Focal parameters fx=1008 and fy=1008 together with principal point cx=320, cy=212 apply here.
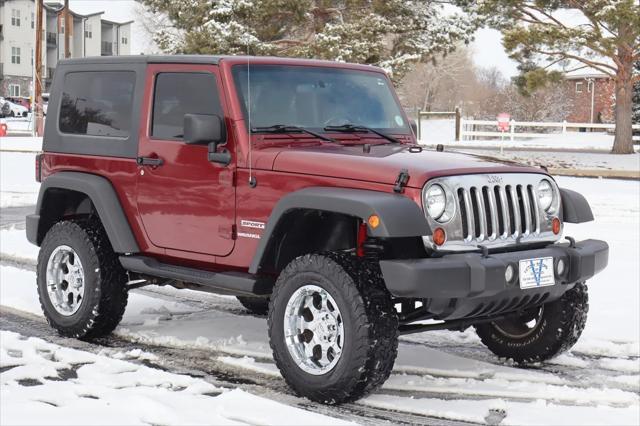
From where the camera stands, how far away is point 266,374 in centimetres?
604

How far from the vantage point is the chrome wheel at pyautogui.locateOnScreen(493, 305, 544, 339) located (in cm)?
646

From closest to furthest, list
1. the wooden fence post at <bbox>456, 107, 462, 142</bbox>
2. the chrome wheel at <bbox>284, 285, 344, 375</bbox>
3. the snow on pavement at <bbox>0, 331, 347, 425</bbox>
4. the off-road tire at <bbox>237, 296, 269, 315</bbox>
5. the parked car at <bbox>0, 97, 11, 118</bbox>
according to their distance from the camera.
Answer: the snow on pavement at <bbox>0, 331, 347, 425</bbox> → the chrome wheel at <bbox>284, 285, 344, 375</bbox> → the off-road tire at <bbox>237, 296, 269, 315</bbox> → the wooden fence post at <bbox>456, 107, 462, 142</bbox> → the parked car at <bbox>0, 97, 11, 118</bbox>

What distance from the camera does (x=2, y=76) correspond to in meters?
84.5

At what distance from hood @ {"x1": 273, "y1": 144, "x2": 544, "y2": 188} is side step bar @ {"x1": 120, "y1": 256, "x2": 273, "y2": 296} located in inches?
27.9

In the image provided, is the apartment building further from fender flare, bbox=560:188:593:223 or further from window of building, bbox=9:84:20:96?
fender flare, bbox=560:188:593:223

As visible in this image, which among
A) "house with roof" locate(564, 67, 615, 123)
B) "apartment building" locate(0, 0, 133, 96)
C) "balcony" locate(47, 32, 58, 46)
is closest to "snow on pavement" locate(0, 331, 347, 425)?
"house with roof" locate(564, 67, 615, 123)

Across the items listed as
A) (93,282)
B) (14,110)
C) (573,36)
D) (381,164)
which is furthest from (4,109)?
(381,164)

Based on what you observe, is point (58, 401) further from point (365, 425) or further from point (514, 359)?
point (514, 359)

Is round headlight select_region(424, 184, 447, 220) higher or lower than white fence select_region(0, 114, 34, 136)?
lower

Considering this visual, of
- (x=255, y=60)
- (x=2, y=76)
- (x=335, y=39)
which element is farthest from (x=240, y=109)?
(x=2, y=76)

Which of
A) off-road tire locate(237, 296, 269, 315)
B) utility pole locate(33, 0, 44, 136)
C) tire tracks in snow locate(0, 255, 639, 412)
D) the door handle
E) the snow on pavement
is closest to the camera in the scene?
the snow on pavement

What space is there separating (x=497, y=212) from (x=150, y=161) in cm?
232

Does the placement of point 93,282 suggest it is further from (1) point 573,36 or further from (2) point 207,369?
(1) point 573,36

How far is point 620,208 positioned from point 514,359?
10.8 metres
